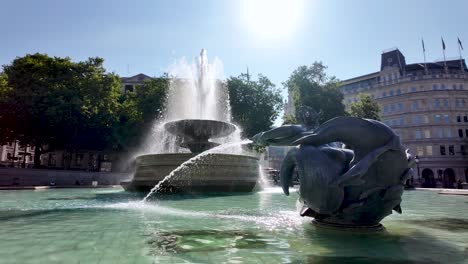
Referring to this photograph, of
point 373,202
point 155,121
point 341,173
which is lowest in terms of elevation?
point 373,202

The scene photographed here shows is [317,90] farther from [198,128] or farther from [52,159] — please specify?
[52,159]

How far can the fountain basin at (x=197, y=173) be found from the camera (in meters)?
13.6

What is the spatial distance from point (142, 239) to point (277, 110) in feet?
111

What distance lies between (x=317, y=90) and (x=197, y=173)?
2381 cm

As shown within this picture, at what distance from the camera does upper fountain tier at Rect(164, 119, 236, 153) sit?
52.9 feet

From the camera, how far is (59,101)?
1226 inches

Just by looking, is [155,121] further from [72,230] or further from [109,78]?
[72,230]

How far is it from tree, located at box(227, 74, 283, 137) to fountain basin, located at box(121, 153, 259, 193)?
19.5 metres

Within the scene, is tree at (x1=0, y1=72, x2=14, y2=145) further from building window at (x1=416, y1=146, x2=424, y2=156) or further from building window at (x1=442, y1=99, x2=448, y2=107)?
building window at (x1=442, y1=99, x2=448, y2=107)

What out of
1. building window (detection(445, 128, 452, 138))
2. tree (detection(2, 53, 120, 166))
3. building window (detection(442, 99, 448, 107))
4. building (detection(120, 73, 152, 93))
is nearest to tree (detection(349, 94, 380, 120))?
building window (detection(445, 128, 452, 138))

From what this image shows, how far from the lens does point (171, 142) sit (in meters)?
25.8

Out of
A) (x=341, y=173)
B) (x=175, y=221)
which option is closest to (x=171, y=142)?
(x=175, y=221)

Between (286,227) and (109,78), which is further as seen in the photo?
(109,78)

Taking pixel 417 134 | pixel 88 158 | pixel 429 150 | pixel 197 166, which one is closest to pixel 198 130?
pixel 197 166
